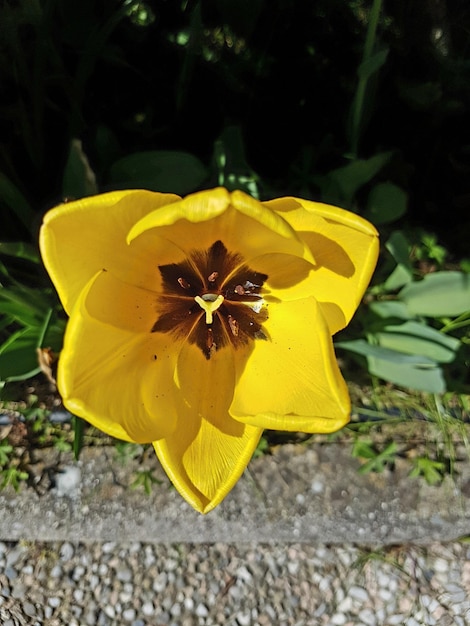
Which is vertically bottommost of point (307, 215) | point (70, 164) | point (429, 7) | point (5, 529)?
point (5, 529)

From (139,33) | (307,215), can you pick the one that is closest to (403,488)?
(307,215)

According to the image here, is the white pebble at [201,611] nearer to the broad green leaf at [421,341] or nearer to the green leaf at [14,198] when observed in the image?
the broad green leaf at [421,341]

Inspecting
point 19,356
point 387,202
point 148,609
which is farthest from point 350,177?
point 148,609

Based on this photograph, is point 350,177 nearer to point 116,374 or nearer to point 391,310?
point 391,310

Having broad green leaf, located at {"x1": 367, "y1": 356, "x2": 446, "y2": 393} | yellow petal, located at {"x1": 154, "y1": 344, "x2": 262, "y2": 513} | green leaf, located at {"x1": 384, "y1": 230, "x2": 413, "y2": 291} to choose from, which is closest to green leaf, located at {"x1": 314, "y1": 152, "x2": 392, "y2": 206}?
green leaf, located at {"x1": 384, "y1": 230, "x2": 413, "y2": 291}

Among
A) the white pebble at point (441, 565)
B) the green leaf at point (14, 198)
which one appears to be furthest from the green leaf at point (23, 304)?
the white pebble at point (441, 565)

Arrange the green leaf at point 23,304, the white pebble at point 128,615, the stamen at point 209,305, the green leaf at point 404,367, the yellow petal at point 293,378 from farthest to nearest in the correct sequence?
the white pebble at point 128,615 → the green leaf at point 404,367 → the green leaf at point 23,304 → the stamen at point 209,305 → the yellow petal at point 293,378

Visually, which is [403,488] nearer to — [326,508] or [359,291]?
[326,508]
